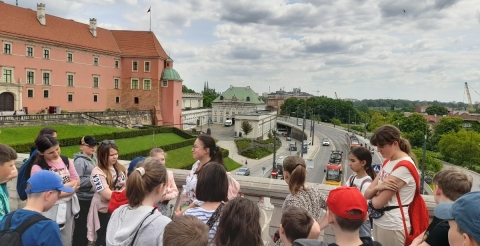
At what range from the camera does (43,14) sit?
42.9m

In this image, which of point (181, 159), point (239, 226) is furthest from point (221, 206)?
point (181, 159)

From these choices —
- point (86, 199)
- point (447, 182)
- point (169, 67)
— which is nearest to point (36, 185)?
point (86, 199)

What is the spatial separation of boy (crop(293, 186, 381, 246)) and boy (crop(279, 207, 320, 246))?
0.28m

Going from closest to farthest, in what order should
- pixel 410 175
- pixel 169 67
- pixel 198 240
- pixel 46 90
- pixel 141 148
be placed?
pixel 198 240
pixel 410 175
pixel 141 148
pixel 46 90
pixel 169 67

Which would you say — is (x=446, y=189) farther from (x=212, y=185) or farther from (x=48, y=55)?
(x=48, y=55)

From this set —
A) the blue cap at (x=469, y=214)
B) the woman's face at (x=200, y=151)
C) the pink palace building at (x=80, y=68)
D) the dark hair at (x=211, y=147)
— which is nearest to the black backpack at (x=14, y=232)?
the woman's face at (x=200, y=151)

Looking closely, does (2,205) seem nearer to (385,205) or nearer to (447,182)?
(385,205)

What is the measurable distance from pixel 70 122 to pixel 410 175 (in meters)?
39.6

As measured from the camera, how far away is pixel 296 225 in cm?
313

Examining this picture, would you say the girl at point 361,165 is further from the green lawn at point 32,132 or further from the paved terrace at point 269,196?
the green lawn at point 32,132

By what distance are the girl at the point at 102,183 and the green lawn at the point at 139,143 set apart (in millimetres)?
26544

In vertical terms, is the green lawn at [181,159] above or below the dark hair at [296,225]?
below

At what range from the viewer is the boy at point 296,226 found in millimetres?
3129

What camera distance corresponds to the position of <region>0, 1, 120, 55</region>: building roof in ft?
127
